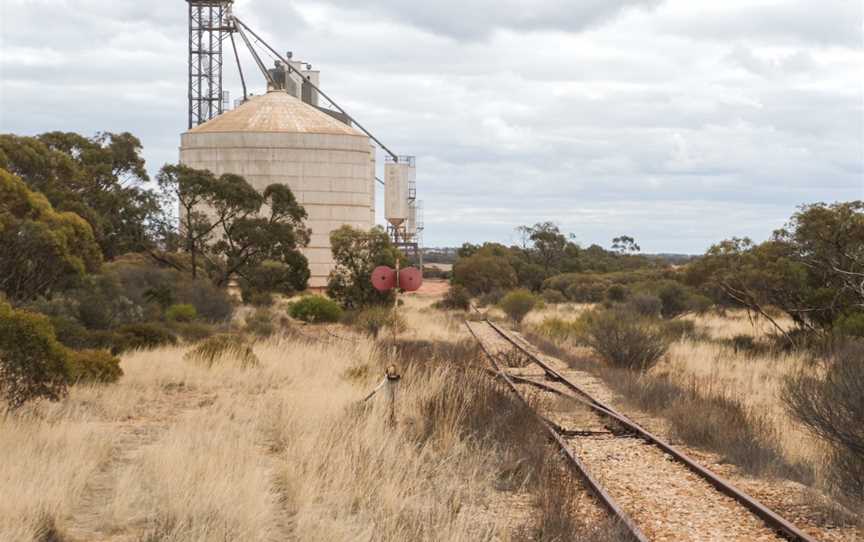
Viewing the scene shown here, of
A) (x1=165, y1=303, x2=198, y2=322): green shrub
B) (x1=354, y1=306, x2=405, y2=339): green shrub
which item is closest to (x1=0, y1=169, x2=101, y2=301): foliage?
(x1=165, y1=303, x2=198, y2=322): green shrub

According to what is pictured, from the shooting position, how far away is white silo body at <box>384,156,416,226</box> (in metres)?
69.9

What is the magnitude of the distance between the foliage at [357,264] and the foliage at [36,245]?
18.5 meters

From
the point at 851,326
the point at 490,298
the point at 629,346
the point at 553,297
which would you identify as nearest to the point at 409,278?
the point at 629,346

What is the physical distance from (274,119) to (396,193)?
965 cm

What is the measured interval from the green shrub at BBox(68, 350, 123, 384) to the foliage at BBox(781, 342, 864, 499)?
10694 mm

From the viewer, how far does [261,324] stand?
106 feet

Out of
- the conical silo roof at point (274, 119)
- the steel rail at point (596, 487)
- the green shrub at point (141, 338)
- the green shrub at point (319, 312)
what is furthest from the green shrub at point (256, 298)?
the steel rail at point (596, 487)

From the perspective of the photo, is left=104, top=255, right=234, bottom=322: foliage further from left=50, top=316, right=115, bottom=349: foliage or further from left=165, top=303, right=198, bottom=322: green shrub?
left=50, top=316, right=115, bottom=349: foliage

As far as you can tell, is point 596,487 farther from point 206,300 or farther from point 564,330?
point 206,300

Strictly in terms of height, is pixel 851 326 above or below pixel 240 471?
above

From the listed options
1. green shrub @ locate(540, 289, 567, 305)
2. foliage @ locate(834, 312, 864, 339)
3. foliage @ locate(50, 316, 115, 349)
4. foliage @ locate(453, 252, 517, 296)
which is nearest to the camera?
foliage @ locate(50, 316, 115, 349)

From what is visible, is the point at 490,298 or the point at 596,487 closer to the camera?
the point at 596,487

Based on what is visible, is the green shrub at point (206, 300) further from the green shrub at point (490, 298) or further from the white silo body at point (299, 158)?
the white silo body at point (299, 158)

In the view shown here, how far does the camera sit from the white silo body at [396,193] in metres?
69.9
